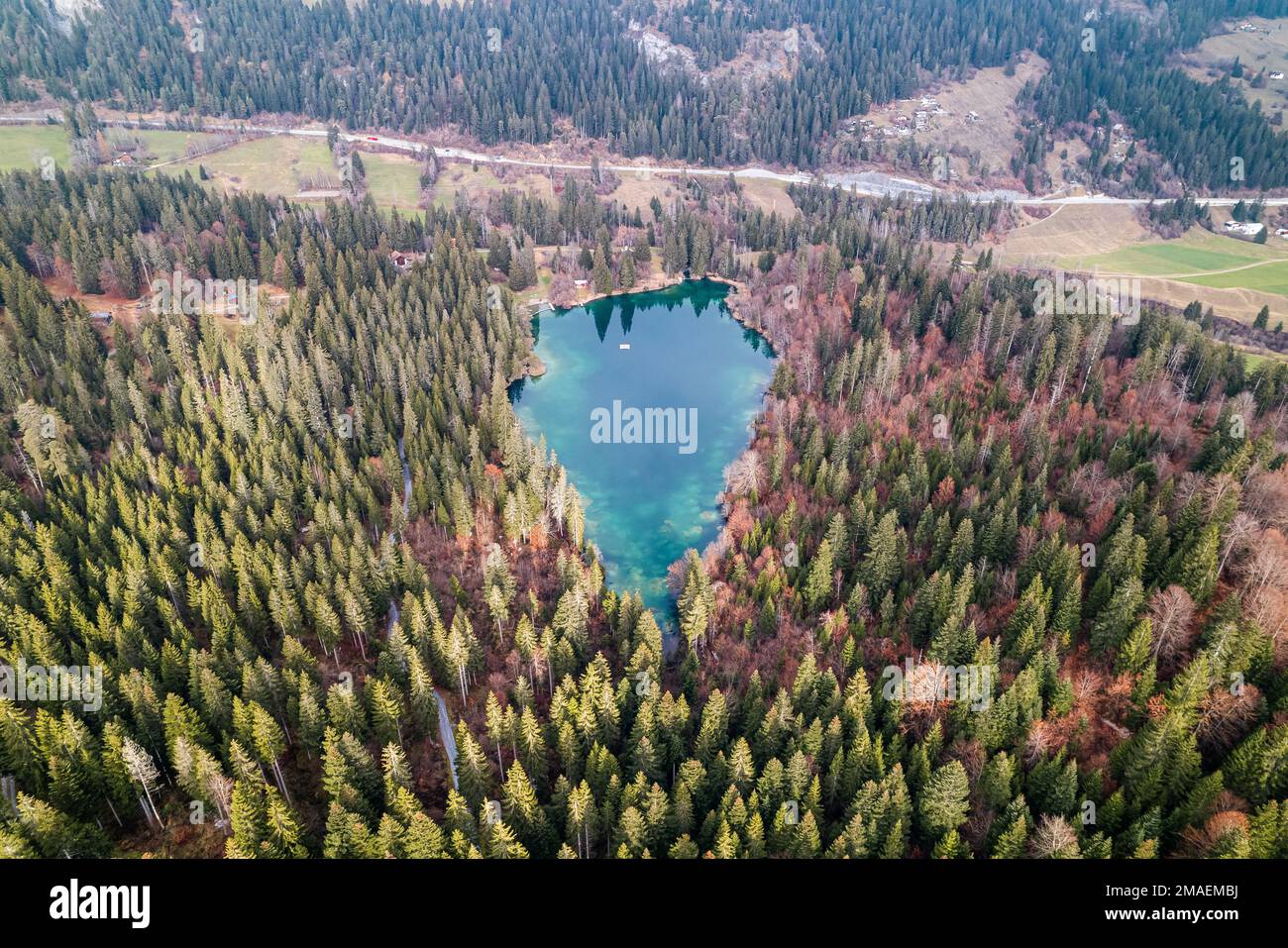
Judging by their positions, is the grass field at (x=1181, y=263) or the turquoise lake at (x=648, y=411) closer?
the turquoise lake at (x=648, y=411)

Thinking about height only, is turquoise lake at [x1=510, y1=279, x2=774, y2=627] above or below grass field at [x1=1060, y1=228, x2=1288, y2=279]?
below

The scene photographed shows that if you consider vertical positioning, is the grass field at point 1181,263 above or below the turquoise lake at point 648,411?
above

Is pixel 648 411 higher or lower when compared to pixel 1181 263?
lower

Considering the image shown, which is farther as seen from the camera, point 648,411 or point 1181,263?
point 1181,263

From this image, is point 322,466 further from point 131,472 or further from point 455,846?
point 455,846

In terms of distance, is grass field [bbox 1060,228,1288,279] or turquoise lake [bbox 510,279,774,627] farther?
grass field [bbox 1060,228,1288,279]
